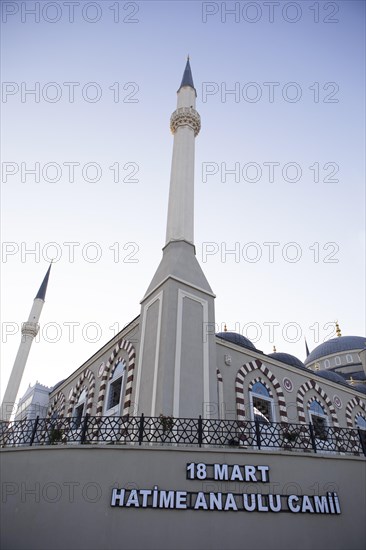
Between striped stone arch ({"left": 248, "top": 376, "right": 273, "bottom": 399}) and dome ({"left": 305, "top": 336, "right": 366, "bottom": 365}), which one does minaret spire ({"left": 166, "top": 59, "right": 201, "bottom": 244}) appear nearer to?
striped stone arch ({"left": 248, "top": 376, "right": 273, "bottom": 399})

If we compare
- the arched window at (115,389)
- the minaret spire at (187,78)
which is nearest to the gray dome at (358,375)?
the arched window at (115,389)

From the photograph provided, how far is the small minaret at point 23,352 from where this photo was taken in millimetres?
24469

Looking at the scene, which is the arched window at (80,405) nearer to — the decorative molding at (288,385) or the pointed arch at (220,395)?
the pointed arch at (220,395)

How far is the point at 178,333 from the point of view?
39.5ft

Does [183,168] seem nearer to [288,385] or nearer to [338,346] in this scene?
[288,385]

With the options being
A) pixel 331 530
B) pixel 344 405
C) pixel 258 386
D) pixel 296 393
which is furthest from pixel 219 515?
pixel 344 405

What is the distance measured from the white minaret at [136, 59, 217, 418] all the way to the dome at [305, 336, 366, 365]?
86.0ft

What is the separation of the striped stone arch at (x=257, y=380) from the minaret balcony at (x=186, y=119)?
10635mm

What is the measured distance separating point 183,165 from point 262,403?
10662 mm

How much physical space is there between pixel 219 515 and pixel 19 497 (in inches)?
155

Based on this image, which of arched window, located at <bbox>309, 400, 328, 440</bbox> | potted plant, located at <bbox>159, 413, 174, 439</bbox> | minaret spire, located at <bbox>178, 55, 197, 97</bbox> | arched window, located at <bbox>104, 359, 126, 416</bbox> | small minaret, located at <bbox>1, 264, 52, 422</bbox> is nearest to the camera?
potted plant, located at <bbox>159, 413, 174, 439</bbox>

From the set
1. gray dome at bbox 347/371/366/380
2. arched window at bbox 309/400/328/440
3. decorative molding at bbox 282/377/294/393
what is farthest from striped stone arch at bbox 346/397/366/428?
gray dome at bbox 347/371/366/380

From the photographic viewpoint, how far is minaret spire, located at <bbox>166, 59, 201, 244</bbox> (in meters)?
A: 15.3

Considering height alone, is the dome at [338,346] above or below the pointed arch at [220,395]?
above
